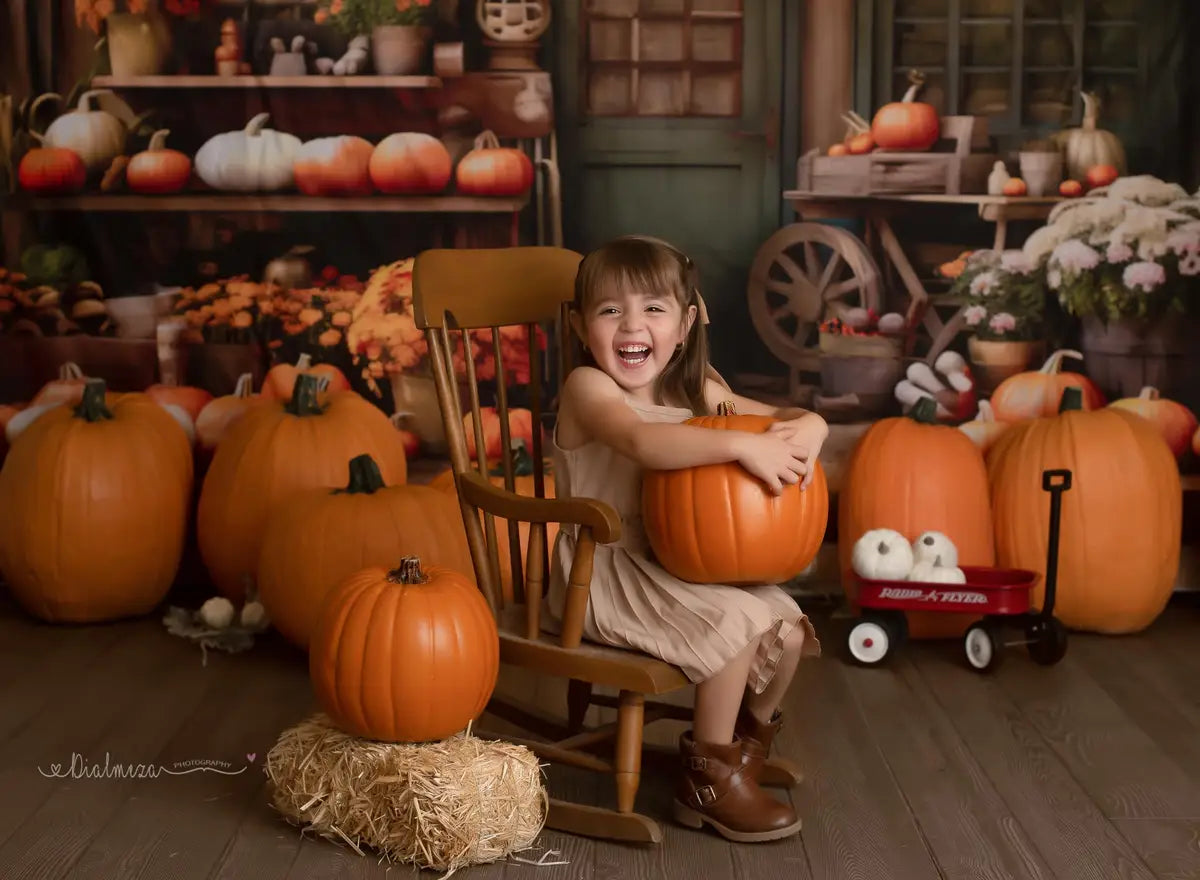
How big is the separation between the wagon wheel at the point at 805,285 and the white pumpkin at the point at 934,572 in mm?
735

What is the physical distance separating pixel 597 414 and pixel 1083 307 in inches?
76.4

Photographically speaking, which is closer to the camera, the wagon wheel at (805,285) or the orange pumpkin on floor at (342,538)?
the orange pumpkin on floor at (342,538)

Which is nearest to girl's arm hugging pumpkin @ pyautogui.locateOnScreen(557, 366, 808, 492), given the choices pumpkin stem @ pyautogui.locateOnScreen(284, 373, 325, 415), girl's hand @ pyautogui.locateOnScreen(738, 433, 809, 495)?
girl's hand @ pyautogui.locateOnScreen(738, 433, 809, 495)

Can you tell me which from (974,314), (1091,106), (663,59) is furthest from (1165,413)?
(663,59)

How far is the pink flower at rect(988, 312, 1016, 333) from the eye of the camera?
3785 millimetres

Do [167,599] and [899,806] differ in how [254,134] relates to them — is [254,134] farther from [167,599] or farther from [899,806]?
[899,806]

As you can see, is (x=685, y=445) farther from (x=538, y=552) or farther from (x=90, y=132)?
(x=90, y=132)

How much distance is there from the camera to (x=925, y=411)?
3.54 metres

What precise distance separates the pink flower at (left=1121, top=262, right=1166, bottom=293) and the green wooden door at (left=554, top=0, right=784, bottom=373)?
0.94 metres

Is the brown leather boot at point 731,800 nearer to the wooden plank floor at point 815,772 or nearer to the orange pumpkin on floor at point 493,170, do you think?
the wooden plank floor at point 815,772

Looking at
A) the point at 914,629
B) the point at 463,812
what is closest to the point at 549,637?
the point at 463,812

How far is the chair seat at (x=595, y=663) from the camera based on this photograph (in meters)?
2.23

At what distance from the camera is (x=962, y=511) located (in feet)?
11.5

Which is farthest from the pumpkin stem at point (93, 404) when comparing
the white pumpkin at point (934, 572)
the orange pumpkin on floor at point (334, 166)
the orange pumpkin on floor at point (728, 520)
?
the white pumpkin at point (934, 572)
